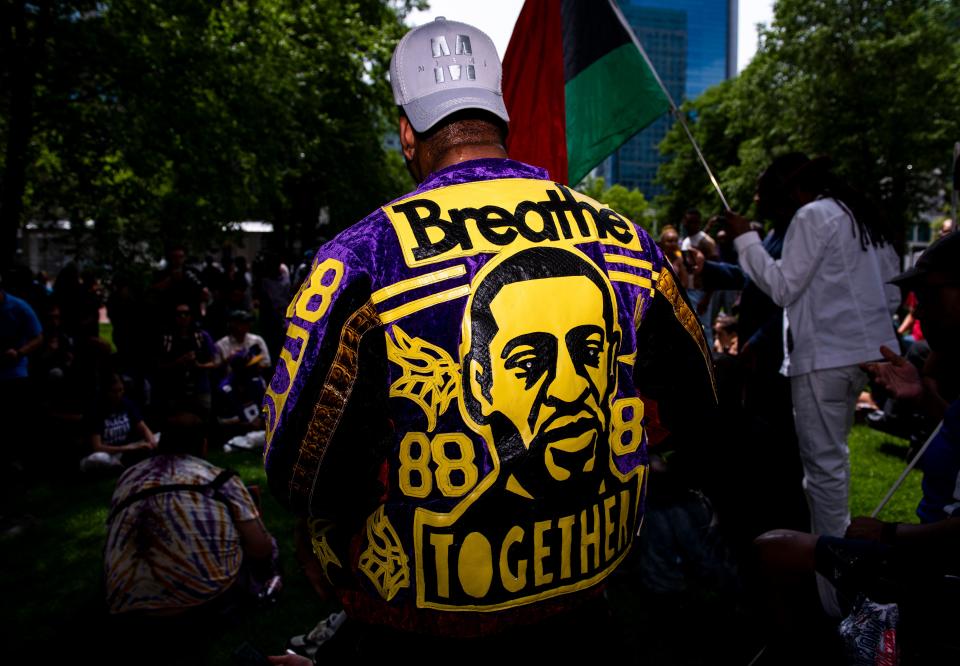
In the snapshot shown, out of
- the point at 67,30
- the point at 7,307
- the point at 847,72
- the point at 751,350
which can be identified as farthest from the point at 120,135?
the point at 847,72

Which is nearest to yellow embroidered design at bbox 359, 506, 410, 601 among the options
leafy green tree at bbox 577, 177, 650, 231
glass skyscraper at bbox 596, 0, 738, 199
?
leafy green tree at bbox 577, 177, 650, 231

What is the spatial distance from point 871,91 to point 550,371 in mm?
27859

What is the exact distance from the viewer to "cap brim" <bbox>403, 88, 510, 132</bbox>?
1.70 meters

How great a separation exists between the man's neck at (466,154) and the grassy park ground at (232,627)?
290cm

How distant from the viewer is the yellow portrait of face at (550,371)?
4.69ft

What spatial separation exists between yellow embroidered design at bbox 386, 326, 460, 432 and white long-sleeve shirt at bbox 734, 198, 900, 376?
2.87 metres

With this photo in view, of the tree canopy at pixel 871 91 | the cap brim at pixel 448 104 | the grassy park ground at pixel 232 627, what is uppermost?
the tree canopy at pixel 871 91

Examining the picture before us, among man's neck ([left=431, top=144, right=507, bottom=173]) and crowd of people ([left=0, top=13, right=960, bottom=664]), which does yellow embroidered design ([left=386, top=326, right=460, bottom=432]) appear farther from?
man's neck ([left=431, top=144, right=507, bottom=173])

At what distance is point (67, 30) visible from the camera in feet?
30.5

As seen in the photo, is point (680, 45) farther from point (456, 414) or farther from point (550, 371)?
point (456, 414)

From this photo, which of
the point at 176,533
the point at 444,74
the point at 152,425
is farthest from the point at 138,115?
the point at 444,74

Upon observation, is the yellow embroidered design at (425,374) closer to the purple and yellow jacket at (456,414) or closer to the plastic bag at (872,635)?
the purple and yellow jacket at (456,414)

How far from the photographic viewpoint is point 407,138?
1.85 meters

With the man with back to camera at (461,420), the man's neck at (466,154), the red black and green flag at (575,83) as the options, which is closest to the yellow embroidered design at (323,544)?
the man with back to camera at (461,420)
